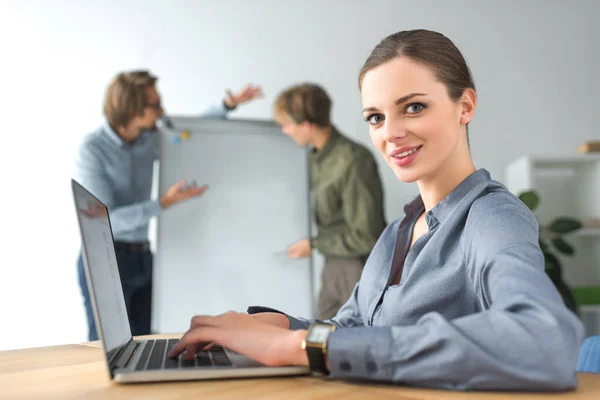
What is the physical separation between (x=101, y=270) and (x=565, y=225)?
3.11 meters

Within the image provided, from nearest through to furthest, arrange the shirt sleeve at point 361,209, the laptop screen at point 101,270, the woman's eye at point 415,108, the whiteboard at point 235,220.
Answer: the laptop screen at point 101,270
the woman's eye at point 415,108
the shirt sleeve at point 361,209
the whiteboard at point 235,220

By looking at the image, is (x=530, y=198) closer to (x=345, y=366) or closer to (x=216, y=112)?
(x=216, y=112)

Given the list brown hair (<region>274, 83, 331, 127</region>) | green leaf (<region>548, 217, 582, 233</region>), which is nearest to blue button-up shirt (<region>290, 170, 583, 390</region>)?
brown hair (<region>274, 83, 331, 127</region>)

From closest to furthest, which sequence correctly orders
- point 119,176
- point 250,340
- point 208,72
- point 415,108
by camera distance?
point 250,340
point 415,108
point 119,176
point 208,72

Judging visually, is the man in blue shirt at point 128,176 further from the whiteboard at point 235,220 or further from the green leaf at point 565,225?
the green leaf at point 565,225

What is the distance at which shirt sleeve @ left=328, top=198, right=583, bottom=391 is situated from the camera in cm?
64

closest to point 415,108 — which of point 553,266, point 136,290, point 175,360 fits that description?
point 175,360

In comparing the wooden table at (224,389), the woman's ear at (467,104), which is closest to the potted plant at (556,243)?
the woman's ear at (467,104)

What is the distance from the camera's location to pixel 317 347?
0.73m

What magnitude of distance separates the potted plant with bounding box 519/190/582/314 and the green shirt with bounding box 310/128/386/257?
1.00 meters

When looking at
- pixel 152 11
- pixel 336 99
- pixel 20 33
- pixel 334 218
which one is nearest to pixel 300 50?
pixel 336 99

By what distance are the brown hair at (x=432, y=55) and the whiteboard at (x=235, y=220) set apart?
217cm

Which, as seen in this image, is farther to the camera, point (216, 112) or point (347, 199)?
point (216, 112)

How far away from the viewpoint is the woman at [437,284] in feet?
2.12
